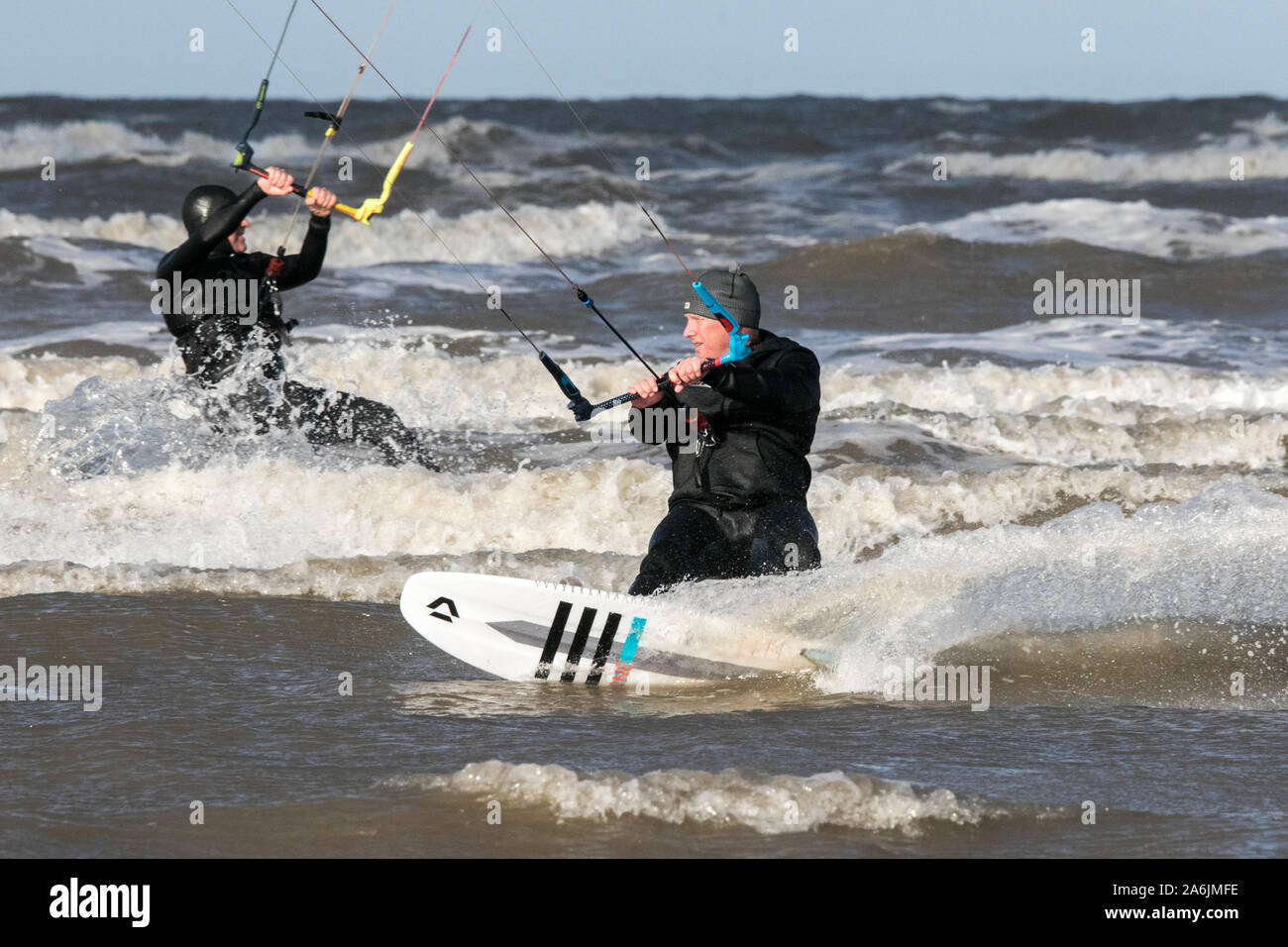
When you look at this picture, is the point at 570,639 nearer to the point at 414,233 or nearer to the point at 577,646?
the point at 577,646

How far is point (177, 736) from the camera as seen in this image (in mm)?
5117

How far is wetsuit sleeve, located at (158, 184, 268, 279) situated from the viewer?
8.59 m

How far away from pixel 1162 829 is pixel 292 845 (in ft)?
7.83

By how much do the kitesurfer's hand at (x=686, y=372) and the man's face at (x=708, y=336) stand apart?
0.31m

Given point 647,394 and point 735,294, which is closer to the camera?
point 647,394

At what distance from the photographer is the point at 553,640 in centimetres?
611

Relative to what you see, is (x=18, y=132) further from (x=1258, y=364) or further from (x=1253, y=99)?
(x=1253, y=99)

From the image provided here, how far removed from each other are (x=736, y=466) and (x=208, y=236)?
3.98m

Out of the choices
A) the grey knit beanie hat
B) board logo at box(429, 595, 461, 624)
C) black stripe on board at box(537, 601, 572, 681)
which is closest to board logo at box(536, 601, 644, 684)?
black stripe on board at box(537, 601, 572, 681)

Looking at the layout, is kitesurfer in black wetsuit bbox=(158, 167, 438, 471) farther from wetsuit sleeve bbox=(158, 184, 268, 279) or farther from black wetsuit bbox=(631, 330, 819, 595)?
black wetsuit bbox=(631, 330, 819, 595)

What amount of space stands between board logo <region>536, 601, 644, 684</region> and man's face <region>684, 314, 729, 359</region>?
1127 mm

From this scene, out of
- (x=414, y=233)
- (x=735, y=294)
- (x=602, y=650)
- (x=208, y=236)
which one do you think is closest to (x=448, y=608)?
(x=602, y=650)
